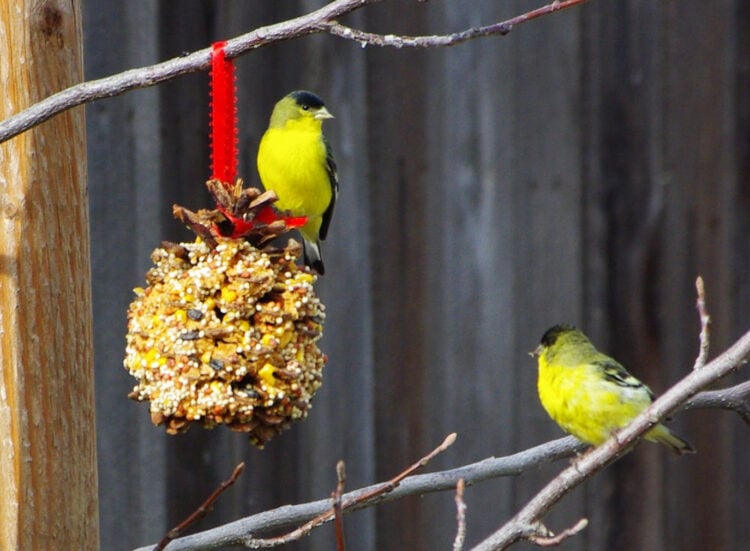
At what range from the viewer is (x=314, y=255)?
3469mm

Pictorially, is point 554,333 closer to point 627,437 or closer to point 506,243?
point 506,243

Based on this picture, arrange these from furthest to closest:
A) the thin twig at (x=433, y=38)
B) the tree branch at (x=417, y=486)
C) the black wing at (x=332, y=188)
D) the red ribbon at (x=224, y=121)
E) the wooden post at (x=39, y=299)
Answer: the black wing at (x=332, y=188), the tree branch at (x=417, y=486), the red ribbon at (x=224, y=121), the wooden post at (x=39, y=299), the thin twig at (x=433, y=38)

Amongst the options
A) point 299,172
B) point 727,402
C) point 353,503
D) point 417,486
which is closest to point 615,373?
point 727,402

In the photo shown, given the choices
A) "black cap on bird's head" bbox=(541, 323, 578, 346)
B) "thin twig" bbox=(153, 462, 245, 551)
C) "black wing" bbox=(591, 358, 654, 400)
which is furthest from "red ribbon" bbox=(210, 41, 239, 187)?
"black wing" bbox=(591, 358, 654, 400)

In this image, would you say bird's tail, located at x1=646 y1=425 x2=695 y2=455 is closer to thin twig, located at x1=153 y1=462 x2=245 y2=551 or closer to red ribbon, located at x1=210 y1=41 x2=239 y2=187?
red ribbon, located at x1=210 y1=41 x2=239 y2=187

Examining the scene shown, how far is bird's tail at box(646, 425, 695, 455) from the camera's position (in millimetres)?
3211

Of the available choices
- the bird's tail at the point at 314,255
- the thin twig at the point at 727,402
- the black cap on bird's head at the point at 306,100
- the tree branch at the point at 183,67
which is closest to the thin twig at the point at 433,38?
the tree branch at the point at 183,67

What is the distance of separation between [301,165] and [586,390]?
1.02 m

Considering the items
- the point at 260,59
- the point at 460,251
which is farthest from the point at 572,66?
the point at 260,59

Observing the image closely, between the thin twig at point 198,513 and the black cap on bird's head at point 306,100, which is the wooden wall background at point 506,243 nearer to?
the black cap on bird's head at point 306,100

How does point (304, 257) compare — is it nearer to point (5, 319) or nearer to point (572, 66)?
point (572, 66)

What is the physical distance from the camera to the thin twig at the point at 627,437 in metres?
1.61

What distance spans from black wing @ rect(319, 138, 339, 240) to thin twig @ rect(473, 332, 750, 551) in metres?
1.67

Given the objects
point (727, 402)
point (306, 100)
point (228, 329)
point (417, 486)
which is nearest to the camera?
point (228, 329)
